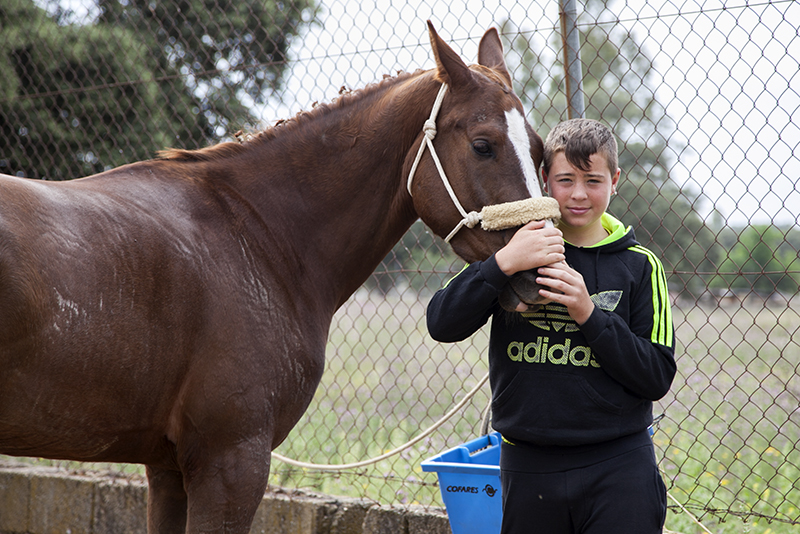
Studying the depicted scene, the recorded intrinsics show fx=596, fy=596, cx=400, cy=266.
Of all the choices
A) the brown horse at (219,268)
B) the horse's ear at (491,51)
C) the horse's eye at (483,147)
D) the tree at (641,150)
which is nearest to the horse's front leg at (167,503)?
the brown horse at (219,268)

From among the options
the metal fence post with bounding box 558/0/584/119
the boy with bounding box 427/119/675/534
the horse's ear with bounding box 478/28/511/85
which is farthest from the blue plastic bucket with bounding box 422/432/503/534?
the metal fence post with bounding box 558/0/584/119

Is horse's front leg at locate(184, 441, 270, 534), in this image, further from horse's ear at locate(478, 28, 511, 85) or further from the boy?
horse's ear at locate(478, 28, 511, 85)

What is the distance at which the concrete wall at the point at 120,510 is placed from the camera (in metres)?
3.22

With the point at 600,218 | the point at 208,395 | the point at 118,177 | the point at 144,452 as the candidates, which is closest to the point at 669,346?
the point at 600,218

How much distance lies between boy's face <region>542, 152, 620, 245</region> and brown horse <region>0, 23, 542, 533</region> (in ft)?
0.34

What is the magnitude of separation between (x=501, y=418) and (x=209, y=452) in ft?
2.95

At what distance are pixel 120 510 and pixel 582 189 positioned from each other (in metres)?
3.44

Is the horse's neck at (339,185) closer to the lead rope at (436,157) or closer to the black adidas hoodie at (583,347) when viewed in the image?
the lead rope at (436,157)

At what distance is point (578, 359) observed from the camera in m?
1.71

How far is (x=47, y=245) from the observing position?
1588 mm

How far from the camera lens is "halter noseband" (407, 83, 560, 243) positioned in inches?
68.4

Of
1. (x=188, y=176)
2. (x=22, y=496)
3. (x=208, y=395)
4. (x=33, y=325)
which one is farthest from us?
(x=22, y=496)

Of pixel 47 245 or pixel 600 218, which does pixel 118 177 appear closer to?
pixel 47 245

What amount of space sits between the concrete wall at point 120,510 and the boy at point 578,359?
161 centimetres
